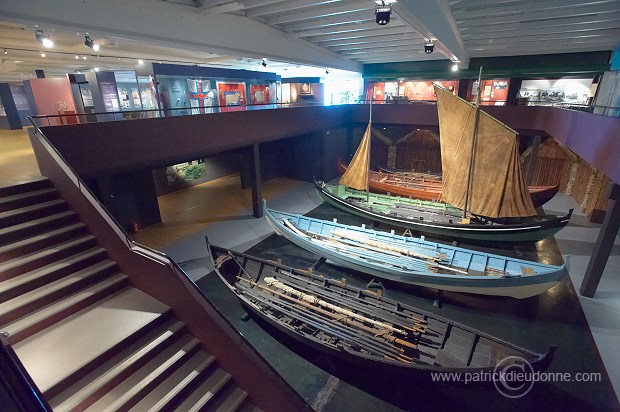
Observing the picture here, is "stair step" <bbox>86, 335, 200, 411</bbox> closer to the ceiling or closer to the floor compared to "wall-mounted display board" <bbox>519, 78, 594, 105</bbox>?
closer to the floor

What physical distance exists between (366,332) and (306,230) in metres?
4.44

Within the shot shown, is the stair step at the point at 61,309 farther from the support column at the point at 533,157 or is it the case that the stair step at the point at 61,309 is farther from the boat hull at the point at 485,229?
the support column at the point at 533,157

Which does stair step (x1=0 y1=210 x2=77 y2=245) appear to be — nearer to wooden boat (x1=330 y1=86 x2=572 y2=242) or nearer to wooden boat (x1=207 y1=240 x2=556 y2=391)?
wooden boat (x1=207 y1=240 x2=556 y2=391)

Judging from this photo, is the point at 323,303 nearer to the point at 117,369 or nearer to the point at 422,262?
the point at 422,262

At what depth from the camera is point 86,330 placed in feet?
12.6

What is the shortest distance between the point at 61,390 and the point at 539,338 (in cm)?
779

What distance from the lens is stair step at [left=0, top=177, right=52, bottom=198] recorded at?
15.7 ft

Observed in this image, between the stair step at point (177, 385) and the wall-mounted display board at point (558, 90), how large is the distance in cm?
1753

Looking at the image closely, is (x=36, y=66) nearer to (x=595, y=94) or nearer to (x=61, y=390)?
(x=61, y=390)

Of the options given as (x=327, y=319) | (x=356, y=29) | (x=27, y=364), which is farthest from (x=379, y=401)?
(x=356, y=29)

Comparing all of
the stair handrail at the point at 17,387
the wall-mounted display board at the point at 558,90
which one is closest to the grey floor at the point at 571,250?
the wall-mounted display board at the point at 558,90

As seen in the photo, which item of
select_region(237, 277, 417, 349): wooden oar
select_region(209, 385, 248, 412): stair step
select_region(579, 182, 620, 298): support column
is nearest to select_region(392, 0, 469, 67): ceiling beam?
select_region(579, 182, 620, 298): support column

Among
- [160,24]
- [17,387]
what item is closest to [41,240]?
[17,387]

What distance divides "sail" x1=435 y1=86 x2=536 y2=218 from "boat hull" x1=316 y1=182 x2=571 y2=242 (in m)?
0.43
